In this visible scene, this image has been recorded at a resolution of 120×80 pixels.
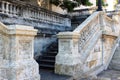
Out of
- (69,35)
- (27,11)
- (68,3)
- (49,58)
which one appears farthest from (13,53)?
(68,3)

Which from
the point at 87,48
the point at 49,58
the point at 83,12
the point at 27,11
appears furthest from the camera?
the point at 83,12

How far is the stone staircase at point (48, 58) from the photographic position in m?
6.66

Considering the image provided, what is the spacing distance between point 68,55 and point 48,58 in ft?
5.41

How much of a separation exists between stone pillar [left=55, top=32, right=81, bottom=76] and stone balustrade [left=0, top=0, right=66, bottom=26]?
2214 mm

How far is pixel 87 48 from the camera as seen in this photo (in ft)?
21.8

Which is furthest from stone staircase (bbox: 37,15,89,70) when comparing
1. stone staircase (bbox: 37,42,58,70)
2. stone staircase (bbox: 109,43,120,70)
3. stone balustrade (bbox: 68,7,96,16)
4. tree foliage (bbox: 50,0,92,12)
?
stone balustrade (bbox: 68,7,96,16)

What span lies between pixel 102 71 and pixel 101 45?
1151 mm

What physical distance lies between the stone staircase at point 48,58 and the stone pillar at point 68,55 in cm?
83

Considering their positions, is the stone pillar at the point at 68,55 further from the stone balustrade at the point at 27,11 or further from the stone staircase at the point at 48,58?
the stone balustrade at the point at 27,11

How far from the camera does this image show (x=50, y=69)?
21.4 feet

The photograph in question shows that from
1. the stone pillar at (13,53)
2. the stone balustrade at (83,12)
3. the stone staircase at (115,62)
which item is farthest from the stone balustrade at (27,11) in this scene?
the stone balustrade at (83,12)

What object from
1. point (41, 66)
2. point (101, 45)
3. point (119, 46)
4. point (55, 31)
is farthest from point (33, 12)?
point (119, 46)

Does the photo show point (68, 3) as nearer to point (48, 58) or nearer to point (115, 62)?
point (115, 62)

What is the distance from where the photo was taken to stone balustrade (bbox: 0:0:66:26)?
655cm
